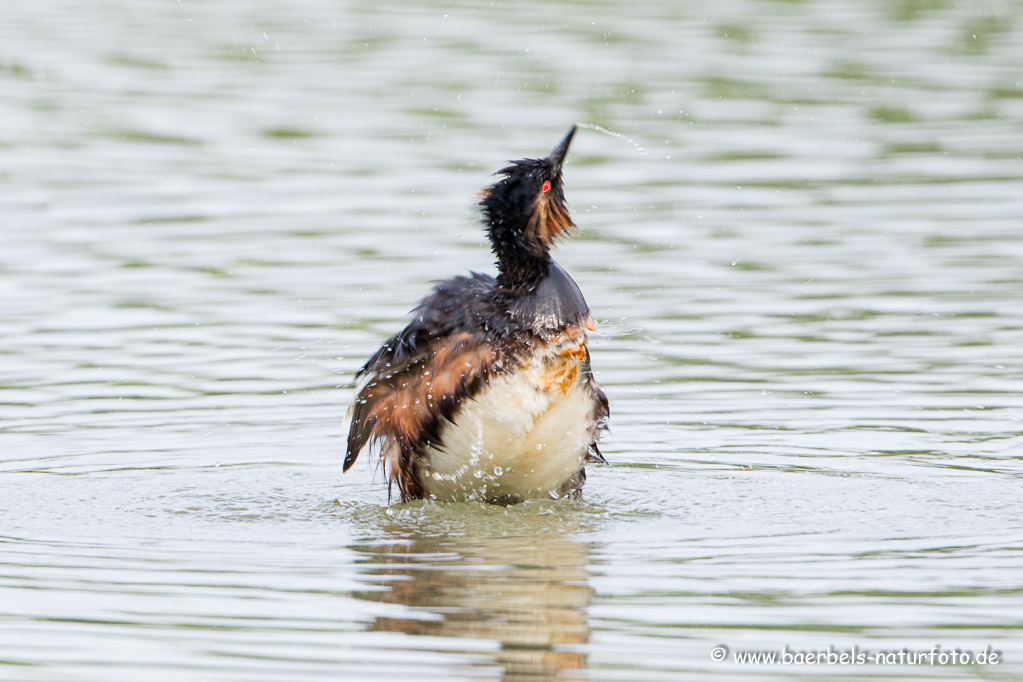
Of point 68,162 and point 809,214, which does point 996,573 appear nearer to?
point 809,214

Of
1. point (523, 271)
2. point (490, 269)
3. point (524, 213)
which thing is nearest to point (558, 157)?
point (524, 213)

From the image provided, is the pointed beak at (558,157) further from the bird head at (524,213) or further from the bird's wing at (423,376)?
the bird's wing at (423,376)

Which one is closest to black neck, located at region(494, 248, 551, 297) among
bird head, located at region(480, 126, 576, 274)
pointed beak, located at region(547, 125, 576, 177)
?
bird head, located at region(480, 126, 576, 274)

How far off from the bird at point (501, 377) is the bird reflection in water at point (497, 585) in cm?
25

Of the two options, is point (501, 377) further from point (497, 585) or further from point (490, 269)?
point (490, 269)

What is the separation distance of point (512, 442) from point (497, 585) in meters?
1.06

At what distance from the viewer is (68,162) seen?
16422 millimetres

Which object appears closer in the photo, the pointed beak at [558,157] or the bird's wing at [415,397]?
the bird's wing at [415,397]

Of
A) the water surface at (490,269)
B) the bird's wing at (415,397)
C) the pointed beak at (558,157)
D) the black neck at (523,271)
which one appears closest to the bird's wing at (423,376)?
the bird's wing at (415,397)

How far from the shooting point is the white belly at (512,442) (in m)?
7.70

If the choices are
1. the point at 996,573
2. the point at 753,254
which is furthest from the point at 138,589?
the point at 753,254

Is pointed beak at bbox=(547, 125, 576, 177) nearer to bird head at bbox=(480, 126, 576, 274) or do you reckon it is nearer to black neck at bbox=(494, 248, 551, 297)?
bird head at bbox=(480, 126, 576, 274)

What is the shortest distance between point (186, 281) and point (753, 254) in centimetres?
420

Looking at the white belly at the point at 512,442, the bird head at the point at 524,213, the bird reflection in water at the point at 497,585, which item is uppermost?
the bird head at the point at 524,213
